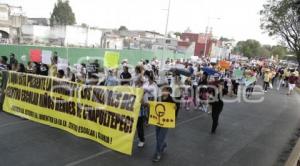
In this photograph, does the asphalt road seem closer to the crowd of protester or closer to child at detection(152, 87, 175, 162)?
child at detection(152, 87, 175, 162)

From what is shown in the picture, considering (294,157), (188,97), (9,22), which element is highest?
(9,22)

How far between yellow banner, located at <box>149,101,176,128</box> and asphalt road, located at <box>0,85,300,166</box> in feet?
2.71

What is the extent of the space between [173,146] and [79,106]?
2.61 m

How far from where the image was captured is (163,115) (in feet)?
25.7

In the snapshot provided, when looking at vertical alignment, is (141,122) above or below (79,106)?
Result: below

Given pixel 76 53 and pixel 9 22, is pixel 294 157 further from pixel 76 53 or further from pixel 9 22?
pixel 9 22

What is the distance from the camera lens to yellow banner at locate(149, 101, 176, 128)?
7.81m

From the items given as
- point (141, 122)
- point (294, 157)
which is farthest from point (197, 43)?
point (141, 122)

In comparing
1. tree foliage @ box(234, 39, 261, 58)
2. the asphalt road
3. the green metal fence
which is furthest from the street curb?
tree foliage @ box(234, 39, 261, 58)

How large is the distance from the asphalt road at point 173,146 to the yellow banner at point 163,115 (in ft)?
2.71

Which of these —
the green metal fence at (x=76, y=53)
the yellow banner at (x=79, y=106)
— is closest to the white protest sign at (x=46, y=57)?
the green metal fence at (x=76, y=53)

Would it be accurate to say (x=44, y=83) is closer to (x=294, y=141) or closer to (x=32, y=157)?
(x=32, y=157)

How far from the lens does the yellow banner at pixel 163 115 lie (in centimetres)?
781

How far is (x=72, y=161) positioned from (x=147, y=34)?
105069 mm
